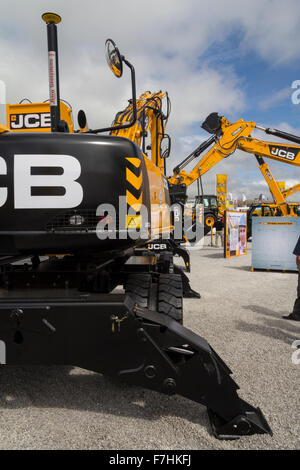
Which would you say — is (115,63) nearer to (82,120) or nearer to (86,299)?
(82,120)

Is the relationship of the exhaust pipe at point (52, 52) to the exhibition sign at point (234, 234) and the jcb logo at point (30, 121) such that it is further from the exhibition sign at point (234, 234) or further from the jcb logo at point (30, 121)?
the exhibition sign at point (234, 234)

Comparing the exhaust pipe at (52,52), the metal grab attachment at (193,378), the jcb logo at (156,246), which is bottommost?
the metal grab attachment at (193,378)

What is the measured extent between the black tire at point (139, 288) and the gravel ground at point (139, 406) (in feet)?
2.64

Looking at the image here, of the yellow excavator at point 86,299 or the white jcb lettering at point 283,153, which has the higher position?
the white jcb lettering at point 283,153

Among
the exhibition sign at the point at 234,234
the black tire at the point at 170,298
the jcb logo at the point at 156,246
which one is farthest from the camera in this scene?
the exhibition sign at the point at 234,234

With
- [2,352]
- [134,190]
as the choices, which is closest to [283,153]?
[134,190]

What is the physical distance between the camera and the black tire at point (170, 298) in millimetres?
2969

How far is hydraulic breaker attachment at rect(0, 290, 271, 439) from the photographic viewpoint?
239 centimetres

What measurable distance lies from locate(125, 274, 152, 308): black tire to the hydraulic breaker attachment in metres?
0.54

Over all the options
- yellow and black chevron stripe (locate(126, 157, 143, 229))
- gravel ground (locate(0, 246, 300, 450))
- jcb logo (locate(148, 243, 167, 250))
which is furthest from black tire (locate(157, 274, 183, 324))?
jcb logo (locate(148, 243, 167, 250))

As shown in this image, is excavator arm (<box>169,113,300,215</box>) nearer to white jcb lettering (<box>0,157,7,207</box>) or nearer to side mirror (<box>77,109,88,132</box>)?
Result: side mirror (<box>77,109,88,132</box>)

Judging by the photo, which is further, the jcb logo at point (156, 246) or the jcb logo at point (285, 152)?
the jcb logo at point (285, 152)

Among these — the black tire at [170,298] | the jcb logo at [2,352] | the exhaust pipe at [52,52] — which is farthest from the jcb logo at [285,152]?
the jcb logo at [2,352]

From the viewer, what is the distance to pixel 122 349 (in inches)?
94.8
